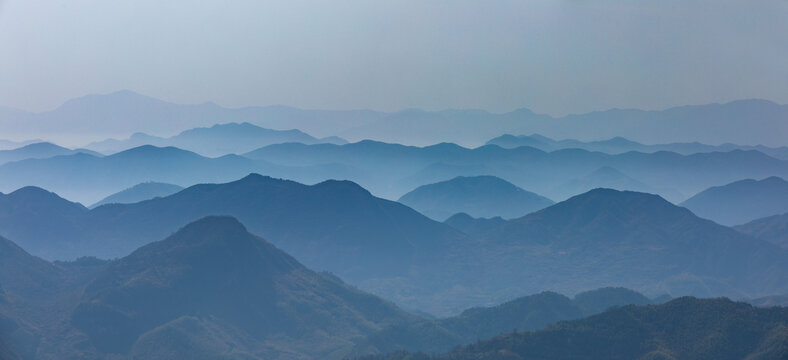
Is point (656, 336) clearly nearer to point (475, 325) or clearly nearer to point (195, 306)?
point (475, 325)

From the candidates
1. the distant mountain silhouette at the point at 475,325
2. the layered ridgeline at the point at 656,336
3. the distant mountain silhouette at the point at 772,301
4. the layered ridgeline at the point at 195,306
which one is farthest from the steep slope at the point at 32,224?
the distant mountain silhouette at the point at 772,301

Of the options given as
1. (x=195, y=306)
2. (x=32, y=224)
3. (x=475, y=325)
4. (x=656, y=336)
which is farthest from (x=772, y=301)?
(x=32, y=224)

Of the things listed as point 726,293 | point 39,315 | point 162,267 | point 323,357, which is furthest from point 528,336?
point 726,293

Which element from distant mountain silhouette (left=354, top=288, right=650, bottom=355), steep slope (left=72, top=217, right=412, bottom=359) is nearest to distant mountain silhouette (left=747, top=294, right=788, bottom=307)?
distant mountain silhouette (left=354, top=288, right=650, bottom=355)

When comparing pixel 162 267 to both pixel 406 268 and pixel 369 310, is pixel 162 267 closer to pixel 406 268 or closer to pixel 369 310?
pixel 369 310

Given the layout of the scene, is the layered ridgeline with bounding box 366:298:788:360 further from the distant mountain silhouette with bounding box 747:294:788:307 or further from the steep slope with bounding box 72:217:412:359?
the distant mountain silhouette with bounding box 747:294:788:307

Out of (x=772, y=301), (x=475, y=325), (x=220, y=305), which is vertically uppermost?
(x=772, y=301)
